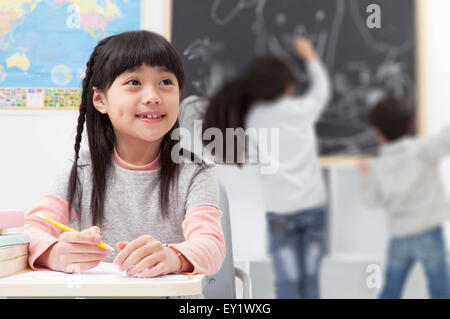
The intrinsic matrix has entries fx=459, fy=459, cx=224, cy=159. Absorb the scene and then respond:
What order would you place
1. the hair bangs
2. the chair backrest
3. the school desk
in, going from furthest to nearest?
the chair backrest → the hair bangs → the school desk

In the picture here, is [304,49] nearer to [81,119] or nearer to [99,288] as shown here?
[81,119]

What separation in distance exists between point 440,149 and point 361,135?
135 mm

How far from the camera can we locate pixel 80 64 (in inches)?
33.0

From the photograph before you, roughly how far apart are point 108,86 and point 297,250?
48cm

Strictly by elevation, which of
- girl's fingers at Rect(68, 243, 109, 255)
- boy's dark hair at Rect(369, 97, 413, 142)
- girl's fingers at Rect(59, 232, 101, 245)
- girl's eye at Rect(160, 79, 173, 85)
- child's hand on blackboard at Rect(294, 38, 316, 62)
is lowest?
girl's fingers at Rect(68, 243, 109, 255)

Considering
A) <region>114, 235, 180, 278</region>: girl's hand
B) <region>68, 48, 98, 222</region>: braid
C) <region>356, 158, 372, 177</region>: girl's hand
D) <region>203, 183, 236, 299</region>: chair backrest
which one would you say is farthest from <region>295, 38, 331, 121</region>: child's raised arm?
<region>114, 235, 180, 278</region>: girl's hand

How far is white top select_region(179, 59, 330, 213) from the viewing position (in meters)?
0.83

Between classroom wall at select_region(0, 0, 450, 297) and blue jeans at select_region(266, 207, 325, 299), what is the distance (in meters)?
0.02

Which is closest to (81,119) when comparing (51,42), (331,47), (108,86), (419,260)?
(108,86)

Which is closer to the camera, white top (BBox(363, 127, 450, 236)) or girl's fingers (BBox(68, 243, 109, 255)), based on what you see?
girl's fingers (BBox(68, 243, 109, 255))

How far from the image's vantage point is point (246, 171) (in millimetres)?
867

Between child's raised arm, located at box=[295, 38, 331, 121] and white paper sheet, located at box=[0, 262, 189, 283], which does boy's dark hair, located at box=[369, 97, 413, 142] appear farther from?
white paper sheet, located at box=[0, 262, 189, 283]

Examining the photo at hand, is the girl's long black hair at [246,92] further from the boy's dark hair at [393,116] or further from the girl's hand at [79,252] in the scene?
the girl's hand at [79,252]

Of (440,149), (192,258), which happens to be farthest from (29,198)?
(440,149)
